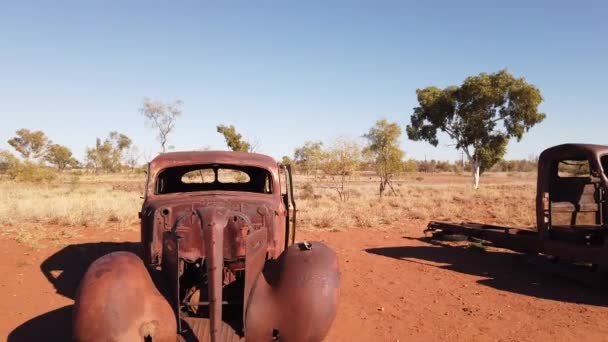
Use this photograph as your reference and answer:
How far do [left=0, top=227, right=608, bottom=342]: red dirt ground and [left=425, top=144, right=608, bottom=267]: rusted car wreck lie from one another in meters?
0.46

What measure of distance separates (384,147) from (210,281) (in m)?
23.4

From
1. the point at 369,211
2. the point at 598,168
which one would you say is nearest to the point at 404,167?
the point at 369,211

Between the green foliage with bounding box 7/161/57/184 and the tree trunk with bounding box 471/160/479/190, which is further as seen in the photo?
the green foliage with bounding box 7/161/57/184

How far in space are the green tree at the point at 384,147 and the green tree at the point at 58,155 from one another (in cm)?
4861

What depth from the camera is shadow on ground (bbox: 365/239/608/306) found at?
20.3ft

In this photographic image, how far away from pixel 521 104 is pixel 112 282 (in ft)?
87.8

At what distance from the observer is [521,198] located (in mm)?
20203

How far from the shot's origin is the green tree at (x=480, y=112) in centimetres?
2561

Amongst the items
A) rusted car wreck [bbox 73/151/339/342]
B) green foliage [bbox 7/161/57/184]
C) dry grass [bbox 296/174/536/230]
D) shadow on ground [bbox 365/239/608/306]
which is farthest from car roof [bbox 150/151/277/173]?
green foliage [bbox 7/161/57/184]

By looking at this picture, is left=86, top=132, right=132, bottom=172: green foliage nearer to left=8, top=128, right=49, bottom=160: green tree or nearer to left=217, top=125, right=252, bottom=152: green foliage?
left=8, top=128, right=49, bottom=160: green tree

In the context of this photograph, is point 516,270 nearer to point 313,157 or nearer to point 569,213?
point 569,213

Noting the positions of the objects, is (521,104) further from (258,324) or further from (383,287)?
(258,324)

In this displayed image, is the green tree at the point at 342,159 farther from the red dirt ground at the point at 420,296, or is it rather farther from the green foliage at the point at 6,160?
the green foliage at the point at 6,160

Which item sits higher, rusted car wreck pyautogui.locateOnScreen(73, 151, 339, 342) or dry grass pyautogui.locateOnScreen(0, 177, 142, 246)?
rusted car wreck pyautogui.locateOnScreen(73, 151, 339, 342)
